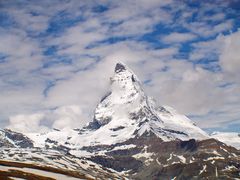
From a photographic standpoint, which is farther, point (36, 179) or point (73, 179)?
point (73, 179)

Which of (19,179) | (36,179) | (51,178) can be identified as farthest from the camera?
(51,178)

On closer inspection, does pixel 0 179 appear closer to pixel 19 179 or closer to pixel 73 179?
pixel 19 179

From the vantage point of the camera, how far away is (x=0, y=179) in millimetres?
111562

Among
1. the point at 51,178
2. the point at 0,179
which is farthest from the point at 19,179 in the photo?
the point at 51,178

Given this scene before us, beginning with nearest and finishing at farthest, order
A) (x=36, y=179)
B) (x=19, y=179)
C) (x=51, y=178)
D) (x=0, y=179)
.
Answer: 1. (x=0, y=179)
2. (x=19, y=179)
3. (x=36, y=179)
4. (x=51, y=178)

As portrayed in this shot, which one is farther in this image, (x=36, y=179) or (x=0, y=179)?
(x=36, y=179)

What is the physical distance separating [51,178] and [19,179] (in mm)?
22841

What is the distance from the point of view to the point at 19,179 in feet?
391

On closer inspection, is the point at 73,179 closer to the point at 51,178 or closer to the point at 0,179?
the point at 51,178

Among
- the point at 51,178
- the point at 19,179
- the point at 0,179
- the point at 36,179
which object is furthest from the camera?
the point at 51,178

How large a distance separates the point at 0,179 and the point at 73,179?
120 feet

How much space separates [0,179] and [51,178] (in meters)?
31.2

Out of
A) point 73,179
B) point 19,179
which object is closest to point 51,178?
point 73,179

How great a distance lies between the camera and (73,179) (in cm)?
A: 14400
